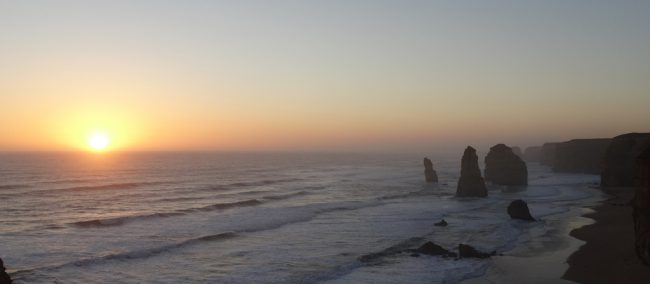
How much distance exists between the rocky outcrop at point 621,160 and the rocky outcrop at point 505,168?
1288 cm

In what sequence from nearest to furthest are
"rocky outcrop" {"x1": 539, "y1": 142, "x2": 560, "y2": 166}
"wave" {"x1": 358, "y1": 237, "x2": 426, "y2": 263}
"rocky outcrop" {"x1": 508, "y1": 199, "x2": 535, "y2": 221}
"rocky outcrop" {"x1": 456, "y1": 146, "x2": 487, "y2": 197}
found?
1. "wave" {"x1": 358, "y1": 237, "x2": 426, "y2": 263}
2. "rocky outcrop" {"x1": 508, "y1": 199, "x2": 535, "y2": 221}
3. "rocky outcrop" {"x1": 456, "y1": 146, "x2": 487, "y2": 197}
4. "rocky outcrop" {"x1": 539, "y1": 142, "x2": 560, "y2": 166}

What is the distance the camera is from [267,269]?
2792 cm

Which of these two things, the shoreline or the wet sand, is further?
the wet sand

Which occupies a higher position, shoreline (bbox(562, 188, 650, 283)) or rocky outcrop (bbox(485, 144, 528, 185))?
rocky outcrop (bbox(485, 144, 528, 185))

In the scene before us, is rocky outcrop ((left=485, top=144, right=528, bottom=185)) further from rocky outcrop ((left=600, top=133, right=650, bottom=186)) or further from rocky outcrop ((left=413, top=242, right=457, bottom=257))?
rocky outcrop ((left=413, top=242, right=457, bottom=257))

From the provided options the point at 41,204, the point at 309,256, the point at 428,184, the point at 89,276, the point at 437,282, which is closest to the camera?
the point at 437,282

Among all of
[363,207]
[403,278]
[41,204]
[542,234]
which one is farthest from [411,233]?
[41,204]

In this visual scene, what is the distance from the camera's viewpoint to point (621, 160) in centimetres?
7244

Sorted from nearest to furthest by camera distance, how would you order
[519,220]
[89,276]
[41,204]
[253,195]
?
[89,276] → [519,220] → [41,204] → [253,195]

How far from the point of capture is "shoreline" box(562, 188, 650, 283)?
78.3 feet

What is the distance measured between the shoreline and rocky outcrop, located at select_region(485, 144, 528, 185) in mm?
38558

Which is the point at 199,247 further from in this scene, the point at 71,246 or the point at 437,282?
the point at 437,282

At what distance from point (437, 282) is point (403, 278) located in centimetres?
174

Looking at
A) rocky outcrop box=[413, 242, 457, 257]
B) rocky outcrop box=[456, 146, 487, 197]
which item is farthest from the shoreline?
rocky outcrop box=[456, 146, 487, 197]
